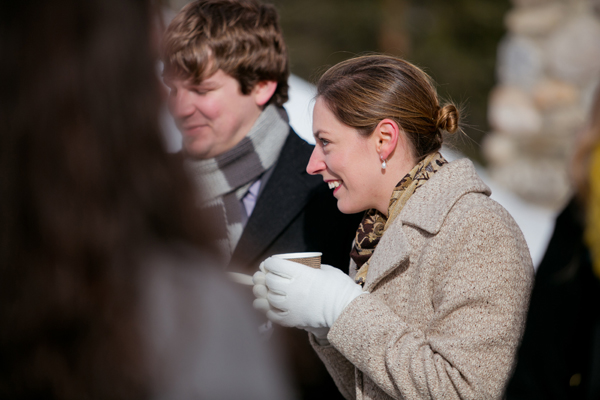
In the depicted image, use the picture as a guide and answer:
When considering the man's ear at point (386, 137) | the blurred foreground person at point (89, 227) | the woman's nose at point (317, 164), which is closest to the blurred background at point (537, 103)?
the woman's nose at point (317, 164)

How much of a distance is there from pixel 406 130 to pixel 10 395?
140 cm

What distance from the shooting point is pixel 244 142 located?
2.35 meters

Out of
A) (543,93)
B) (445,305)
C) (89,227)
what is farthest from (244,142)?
(543,93)

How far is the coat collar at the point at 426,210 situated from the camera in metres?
1.59

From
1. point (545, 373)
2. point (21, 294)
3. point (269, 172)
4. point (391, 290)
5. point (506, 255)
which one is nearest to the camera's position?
point (21, 294)

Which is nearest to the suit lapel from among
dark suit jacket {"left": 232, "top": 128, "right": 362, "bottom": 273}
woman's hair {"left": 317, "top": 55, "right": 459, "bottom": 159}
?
dark suit jacket {"left": 232, "top": 128, "right": 362, "bottom": 273}

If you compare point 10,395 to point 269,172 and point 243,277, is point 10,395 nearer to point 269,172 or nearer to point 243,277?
point 243,277

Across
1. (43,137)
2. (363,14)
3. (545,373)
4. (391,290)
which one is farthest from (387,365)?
(363,14)

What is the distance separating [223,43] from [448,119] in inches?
38.7

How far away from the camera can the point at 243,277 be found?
183 cm

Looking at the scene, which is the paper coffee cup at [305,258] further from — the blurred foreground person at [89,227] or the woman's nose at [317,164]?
the blurred foreground person at [89,227]

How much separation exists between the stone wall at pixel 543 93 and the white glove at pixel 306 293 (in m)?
4.22

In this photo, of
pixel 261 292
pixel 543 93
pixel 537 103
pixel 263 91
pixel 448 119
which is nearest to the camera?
pixel 261 292

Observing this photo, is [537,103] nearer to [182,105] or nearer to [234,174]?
[234,174]
